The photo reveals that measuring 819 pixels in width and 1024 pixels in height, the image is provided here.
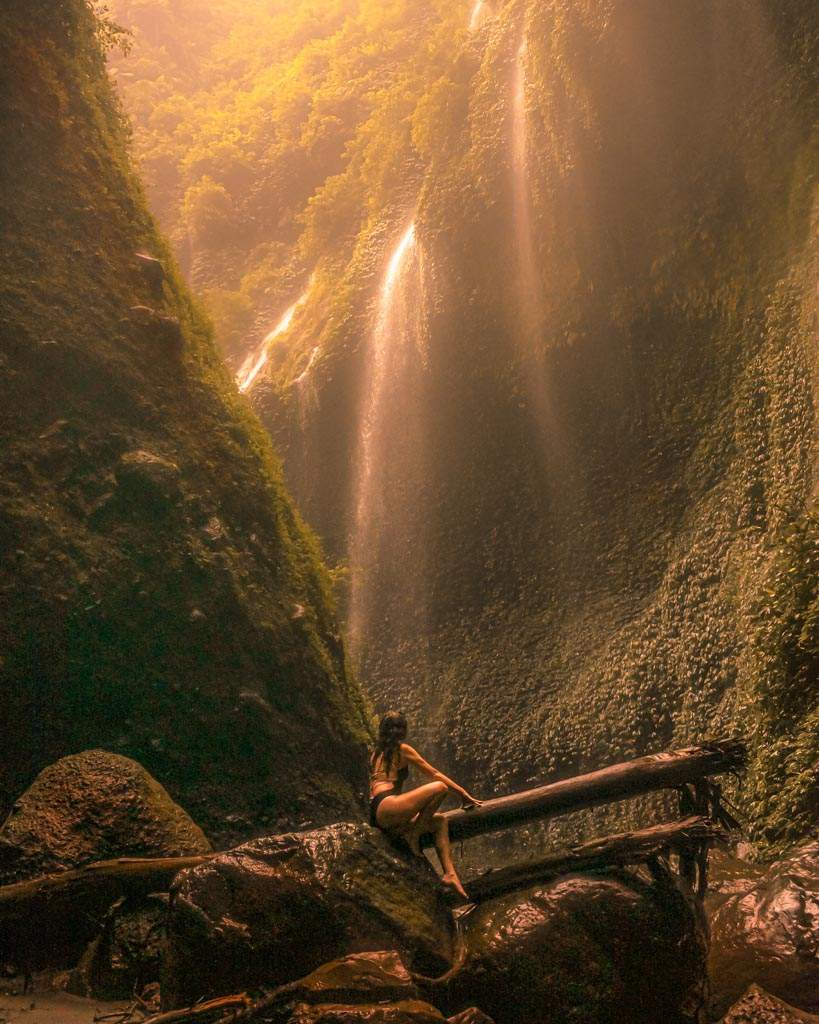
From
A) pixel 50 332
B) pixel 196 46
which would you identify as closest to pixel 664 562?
pixel 50 332

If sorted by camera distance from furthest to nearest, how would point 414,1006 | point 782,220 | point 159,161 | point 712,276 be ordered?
point 159,161
point 712,276
point 782,220
point 414,1006

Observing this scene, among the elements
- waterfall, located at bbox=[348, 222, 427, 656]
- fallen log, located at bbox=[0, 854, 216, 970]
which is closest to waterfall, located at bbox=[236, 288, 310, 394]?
waterfall, located at bbox=[348, 222, 427, 656]

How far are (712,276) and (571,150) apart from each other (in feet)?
13.7

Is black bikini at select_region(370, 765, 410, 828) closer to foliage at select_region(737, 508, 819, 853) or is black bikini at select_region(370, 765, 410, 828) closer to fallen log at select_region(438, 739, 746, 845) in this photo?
fallen log at select_region(438, 739, 746, 845)

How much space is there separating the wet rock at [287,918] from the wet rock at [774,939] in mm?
1840

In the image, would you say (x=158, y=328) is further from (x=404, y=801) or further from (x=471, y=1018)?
(x=471, y=1018)

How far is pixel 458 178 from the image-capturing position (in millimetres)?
17906

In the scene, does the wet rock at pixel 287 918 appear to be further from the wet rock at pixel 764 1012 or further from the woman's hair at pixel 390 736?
the wet rock at pixel 764 1012

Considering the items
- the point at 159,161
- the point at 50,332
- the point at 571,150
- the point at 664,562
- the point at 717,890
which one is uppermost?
the point at 159,161

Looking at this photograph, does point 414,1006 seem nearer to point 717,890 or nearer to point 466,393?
point 717,890

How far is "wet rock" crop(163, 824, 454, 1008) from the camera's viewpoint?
504 cm

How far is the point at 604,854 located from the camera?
531cm

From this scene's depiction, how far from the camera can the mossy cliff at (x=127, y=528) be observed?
8.38 metres

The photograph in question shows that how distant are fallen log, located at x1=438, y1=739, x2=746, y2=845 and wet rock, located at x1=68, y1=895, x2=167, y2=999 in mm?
2189
